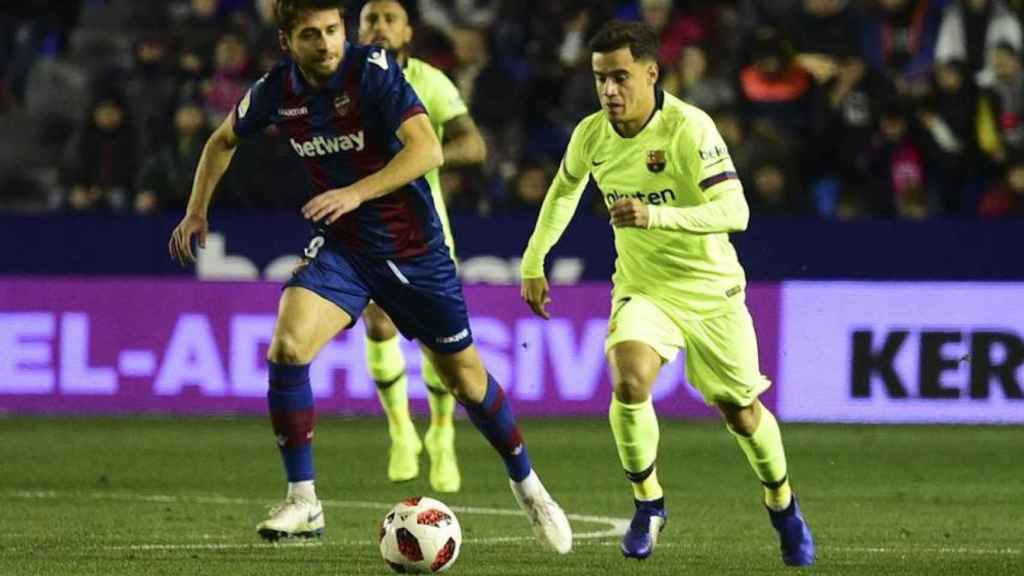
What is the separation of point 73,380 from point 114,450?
2040mm

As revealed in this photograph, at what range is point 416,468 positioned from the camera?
480 inches

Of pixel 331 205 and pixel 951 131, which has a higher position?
pixel 331 205

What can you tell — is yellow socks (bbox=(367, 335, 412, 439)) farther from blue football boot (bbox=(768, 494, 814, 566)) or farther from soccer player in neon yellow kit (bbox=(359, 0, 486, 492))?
blue football boot (bbox=(768, 494, 814, 566))

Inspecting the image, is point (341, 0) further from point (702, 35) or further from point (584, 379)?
point (702, 35)

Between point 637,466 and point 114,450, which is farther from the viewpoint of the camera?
point 114,450

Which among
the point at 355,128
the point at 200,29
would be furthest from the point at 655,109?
the point at 200,29

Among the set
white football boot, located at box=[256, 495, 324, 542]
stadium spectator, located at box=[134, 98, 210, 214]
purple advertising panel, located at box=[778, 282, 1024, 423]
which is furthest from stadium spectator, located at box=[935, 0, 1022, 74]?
white football boot, located at box=[256, 495, 324, 542]

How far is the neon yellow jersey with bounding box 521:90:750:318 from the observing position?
8758 mm

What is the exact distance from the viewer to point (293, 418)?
29.3ft

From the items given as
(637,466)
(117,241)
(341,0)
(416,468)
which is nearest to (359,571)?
(637,466)

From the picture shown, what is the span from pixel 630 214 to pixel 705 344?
86 cm

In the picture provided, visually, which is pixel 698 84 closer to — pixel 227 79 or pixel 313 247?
pixel 227 79

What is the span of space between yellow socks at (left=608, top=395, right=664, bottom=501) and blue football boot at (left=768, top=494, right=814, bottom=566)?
1.52 feet

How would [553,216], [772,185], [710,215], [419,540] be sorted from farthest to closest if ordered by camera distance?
[772,185] → [553,216] → [710,215] → [419,540]
